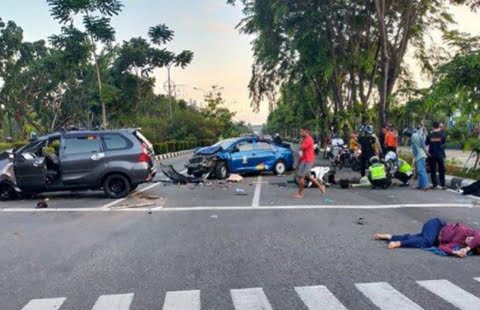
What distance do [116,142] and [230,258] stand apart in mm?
7923

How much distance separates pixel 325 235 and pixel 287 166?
1267cm

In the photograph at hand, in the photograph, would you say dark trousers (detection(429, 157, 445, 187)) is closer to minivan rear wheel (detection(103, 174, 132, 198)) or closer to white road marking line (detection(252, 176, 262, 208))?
white road marking line (detection(252, 176, 262, 208))

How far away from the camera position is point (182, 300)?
5367mm

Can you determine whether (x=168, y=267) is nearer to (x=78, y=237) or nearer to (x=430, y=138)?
(x=78, y=237)

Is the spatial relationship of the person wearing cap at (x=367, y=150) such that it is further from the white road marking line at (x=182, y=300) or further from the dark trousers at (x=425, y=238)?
the white road marking line at (x=182, y=300)

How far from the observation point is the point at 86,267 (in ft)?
22.5

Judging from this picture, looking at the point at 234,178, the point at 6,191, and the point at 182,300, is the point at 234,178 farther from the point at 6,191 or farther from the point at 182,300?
the point at 182,300

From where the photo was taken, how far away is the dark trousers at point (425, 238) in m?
7.53

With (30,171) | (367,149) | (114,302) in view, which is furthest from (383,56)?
(114,302)

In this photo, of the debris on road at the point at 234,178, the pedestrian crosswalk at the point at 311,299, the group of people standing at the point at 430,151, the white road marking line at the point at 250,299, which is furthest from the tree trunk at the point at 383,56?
the white road marking line at the point at 250,299

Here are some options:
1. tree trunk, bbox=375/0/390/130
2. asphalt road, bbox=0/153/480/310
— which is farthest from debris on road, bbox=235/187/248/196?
tree trunk, bbox=375/0/390/130

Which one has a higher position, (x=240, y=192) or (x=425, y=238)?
(x=425, y=238)

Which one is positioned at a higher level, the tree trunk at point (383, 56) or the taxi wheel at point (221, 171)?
the tree trunk at point (383, 56)

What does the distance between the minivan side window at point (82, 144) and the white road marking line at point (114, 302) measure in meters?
8.99
